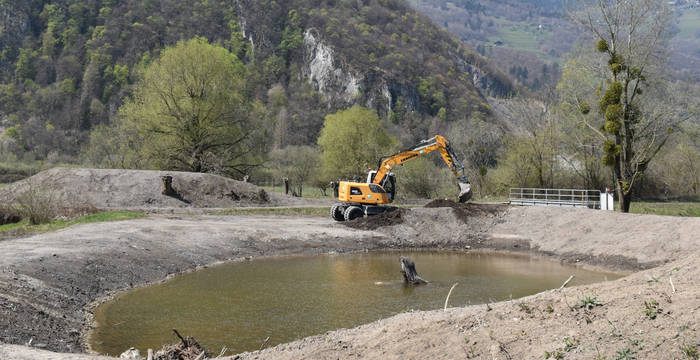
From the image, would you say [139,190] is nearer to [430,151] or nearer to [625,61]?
[430,151]

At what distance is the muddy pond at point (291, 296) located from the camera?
39.8ft

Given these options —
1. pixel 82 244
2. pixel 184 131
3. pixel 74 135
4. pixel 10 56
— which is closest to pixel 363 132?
pixel 184 131

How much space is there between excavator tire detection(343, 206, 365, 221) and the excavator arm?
1.89 meters

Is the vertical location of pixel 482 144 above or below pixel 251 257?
above

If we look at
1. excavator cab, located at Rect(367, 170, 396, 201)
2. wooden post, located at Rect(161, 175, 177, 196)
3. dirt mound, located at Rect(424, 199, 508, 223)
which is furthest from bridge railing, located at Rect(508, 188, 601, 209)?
wooden post, located at Rect(161, 175, 177, 196)

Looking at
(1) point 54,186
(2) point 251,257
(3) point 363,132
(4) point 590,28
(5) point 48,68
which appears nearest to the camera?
(2) point 251,257

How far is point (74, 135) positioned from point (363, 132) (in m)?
89.7

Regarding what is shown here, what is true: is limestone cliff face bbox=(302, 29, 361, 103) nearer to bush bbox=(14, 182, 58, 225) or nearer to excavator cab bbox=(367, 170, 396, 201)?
excavator cab bbox=(367, 170, 396, 201)

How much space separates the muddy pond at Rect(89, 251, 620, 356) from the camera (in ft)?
39.8

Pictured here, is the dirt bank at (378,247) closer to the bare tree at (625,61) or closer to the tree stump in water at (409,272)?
the bare tree at (625,61)

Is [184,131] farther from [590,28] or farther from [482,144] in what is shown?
[590,28]

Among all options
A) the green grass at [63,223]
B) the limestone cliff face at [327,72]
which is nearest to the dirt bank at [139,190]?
the green grass at [63,223]

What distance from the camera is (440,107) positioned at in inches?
6142

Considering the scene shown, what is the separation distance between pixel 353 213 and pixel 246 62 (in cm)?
13220
